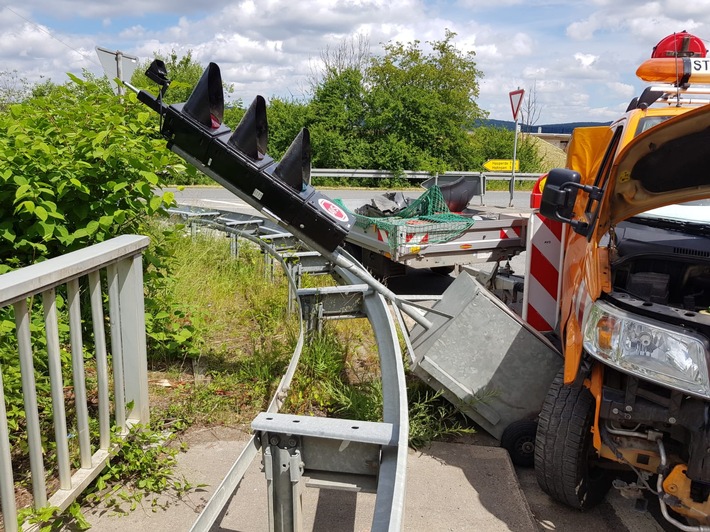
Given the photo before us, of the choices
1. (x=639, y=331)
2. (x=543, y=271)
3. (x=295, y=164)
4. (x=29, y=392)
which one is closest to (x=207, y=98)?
(x=295, y=164)

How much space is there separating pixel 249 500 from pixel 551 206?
2.22 m

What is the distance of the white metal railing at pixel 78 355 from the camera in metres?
2.12

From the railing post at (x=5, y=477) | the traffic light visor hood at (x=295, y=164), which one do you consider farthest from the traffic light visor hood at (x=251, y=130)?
the railing post at (x=5, y=477)

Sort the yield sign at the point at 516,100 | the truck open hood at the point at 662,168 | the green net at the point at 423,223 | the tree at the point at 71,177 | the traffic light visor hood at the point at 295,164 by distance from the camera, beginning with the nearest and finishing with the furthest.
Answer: the truck open hood at the point at 662,168 < the tree at the point at 71,177 < the traffic light visor hood at the point at 295,164 < the green net at the point at 423,223 < the yield sign at the point at 516,100

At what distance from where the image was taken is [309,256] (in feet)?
17.7

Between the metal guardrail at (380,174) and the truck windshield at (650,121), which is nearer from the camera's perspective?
the truck windshield at (650,121)

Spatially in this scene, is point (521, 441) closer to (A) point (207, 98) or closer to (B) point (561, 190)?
(B) point (561, 190)

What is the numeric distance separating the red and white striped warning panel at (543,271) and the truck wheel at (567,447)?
1962mm

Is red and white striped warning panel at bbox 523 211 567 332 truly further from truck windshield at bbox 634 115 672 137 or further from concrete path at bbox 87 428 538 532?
concrete path at bbox 87 428 538 532

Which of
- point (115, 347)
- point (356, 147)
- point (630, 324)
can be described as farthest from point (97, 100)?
point (356, 147)

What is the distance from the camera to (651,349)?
2.62 metres

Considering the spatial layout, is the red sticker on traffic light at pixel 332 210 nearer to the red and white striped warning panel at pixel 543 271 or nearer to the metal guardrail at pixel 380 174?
the red and white striped warning panel at pixel 543 271

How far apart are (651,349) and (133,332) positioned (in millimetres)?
2464

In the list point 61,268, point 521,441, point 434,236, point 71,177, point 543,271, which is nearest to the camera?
point 61,268
